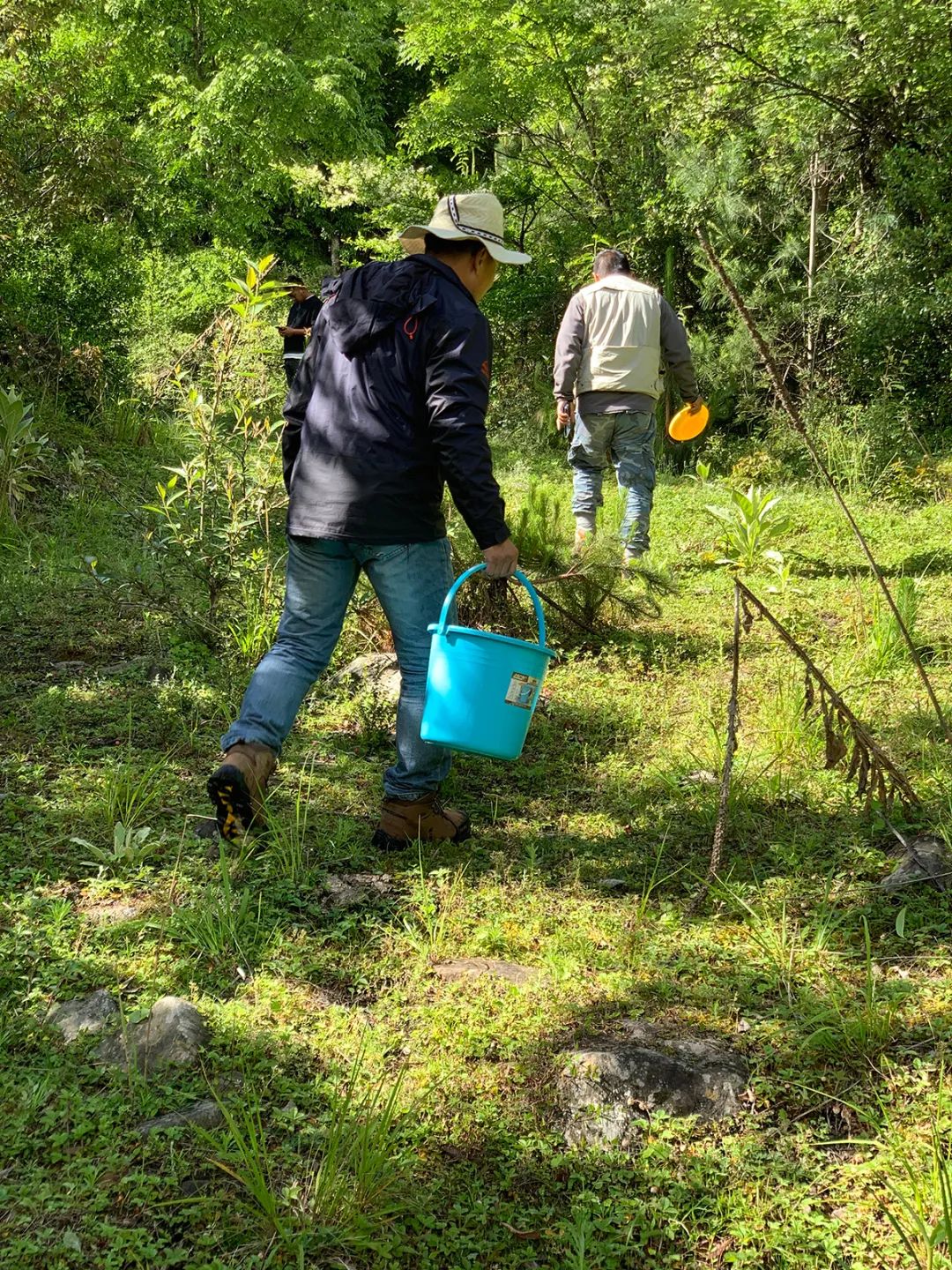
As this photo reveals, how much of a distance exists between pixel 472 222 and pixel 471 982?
2176 mm

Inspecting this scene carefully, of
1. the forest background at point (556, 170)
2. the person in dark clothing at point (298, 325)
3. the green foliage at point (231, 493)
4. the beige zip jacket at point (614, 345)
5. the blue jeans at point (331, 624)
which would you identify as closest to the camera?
the blue jeans at point (331, 624)

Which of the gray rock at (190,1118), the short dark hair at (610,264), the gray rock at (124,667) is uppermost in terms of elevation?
the short dark hair at (610,264)

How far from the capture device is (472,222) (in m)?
3.22

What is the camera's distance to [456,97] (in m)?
13.8

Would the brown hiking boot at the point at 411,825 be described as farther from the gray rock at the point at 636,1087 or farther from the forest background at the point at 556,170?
the forest background at the point at 556,170

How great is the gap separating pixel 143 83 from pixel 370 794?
16467 mm

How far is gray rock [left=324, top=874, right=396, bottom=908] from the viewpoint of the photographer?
3.02 meters

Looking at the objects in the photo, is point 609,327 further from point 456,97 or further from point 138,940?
point 456,97

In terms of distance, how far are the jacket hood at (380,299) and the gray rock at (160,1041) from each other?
6.17ft

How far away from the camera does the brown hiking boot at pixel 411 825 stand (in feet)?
10.9

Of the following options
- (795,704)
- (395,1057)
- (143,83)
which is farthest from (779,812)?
(143,83)

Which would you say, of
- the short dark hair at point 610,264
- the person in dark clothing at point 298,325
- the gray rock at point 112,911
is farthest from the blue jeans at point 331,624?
the short dark hair at point 610,264

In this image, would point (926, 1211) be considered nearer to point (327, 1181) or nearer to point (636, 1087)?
point (636, 1087)

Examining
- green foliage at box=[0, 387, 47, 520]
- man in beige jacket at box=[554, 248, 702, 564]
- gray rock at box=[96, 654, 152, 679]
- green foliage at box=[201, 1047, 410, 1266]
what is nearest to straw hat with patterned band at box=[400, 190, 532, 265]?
gray rock at box=[96, 654, 152, 679]
